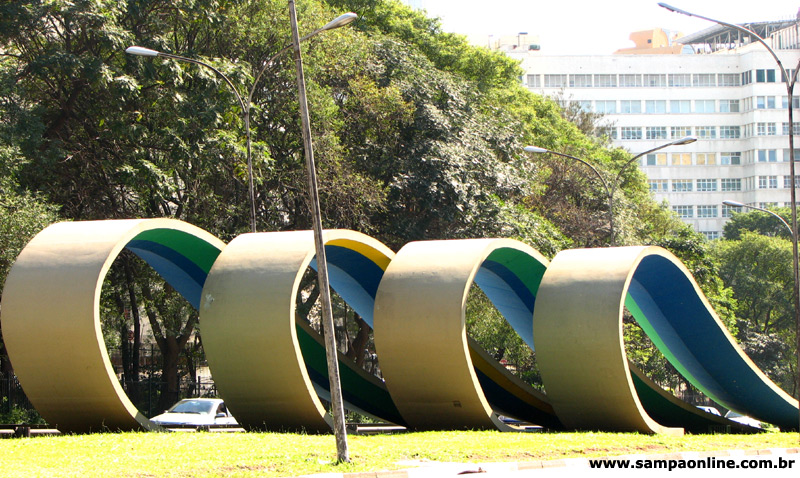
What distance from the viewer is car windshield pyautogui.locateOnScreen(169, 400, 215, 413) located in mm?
23672

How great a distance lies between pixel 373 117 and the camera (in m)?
33.1

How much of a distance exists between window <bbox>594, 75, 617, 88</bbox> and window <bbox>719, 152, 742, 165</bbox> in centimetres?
1233

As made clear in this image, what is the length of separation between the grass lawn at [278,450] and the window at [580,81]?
251ft

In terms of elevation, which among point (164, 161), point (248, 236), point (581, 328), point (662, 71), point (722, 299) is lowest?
point (722, 299)

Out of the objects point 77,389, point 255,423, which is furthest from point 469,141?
point 77,389

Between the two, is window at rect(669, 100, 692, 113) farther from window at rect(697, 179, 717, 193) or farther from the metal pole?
the metal pole

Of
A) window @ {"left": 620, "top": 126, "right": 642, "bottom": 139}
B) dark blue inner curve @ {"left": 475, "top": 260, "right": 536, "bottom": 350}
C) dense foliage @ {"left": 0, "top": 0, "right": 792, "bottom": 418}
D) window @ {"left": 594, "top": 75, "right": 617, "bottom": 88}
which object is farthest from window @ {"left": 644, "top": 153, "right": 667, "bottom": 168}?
dark blue inner curve @ {"left": 475, "top": 260, "right": 536, "bottom": 350}

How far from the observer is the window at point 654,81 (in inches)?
3642

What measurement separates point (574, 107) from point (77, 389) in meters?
55.4

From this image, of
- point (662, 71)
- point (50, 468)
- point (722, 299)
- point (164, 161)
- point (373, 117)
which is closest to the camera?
point (50, 468)

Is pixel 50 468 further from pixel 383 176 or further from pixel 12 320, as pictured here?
pixel 383 176

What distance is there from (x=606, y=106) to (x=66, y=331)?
80.8 metres

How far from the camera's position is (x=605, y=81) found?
92.9m

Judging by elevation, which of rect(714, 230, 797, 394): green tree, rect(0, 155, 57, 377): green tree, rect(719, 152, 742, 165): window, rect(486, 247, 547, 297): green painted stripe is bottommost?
rect(714, 230, 797, 394): green tree
